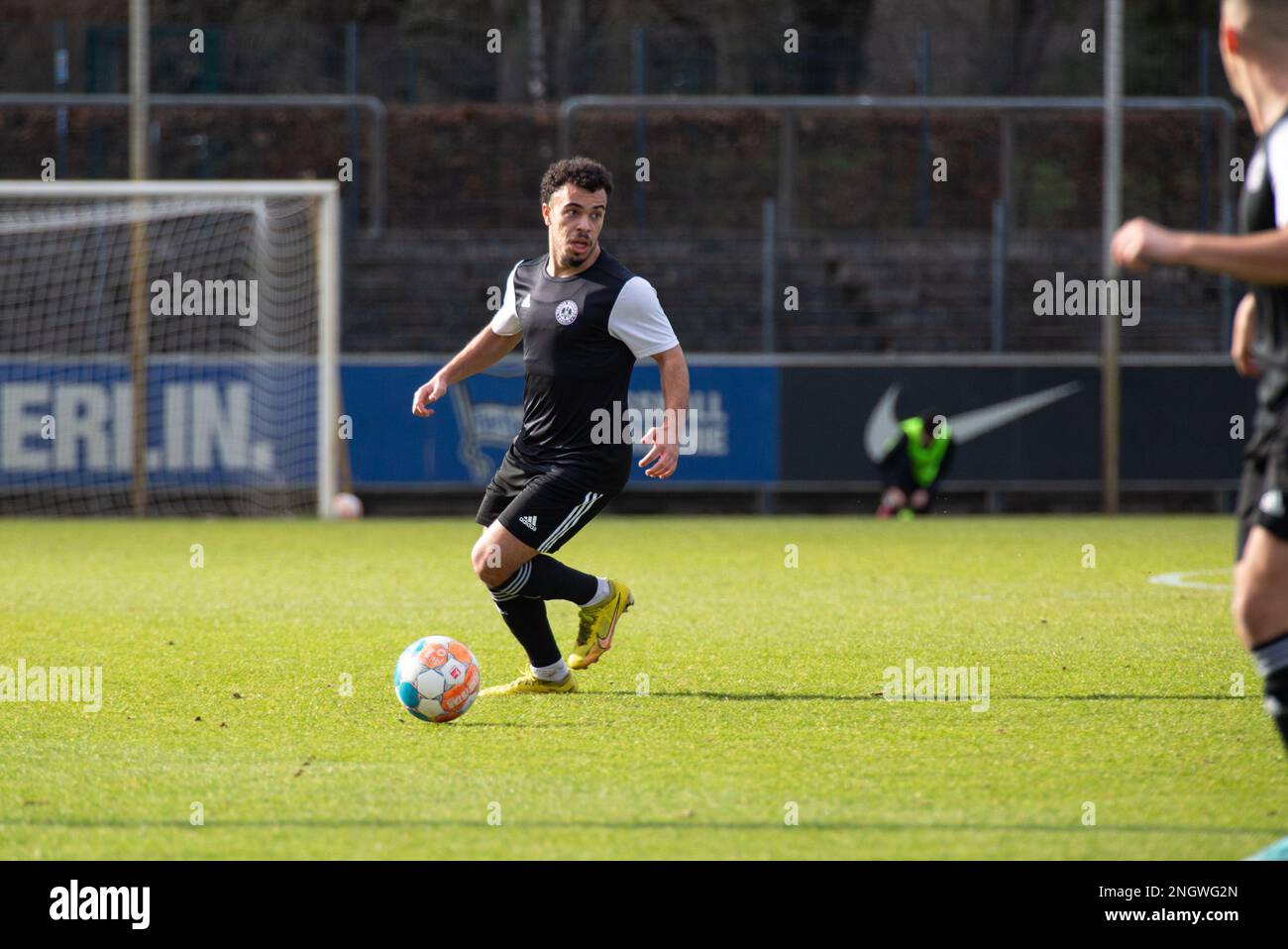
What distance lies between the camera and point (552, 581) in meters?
6.98

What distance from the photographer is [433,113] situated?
A: 28.6m

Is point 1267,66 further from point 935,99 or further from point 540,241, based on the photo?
point 935,99

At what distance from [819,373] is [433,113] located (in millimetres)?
12072

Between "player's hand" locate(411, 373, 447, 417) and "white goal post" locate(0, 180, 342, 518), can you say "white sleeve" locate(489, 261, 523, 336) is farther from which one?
"white goal post" locate(0, 180, 342, 518)

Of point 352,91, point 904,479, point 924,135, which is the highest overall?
point 352,91

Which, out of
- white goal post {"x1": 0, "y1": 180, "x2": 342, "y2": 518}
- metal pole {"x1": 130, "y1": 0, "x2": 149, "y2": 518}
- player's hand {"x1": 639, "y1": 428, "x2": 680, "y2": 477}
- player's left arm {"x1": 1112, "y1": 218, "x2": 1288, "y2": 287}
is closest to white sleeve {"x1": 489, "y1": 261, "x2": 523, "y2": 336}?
player's hand {"x1": 639, "y1": 428, "x2": 680, "y2": 477}

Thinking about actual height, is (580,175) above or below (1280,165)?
above

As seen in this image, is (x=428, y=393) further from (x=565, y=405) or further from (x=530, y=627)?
(x=530, y=627)

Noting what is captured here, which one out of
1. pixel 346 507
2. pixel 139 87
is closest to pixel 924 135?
pixel 346 507

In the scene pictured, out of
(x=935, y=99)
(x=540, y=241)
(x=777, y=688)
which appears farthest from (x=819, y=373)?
(x=777, y=688)

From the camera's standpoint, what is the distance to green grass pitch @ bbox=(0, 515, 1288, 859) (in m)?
4.57

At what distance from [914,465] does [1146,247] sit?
1471cm

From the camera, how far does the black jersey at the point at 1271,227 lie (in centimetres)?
410

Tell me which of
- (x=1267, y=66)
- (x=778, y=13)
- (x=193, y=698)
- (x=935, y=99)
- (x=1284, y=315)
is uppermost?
(x=778, y=13)
